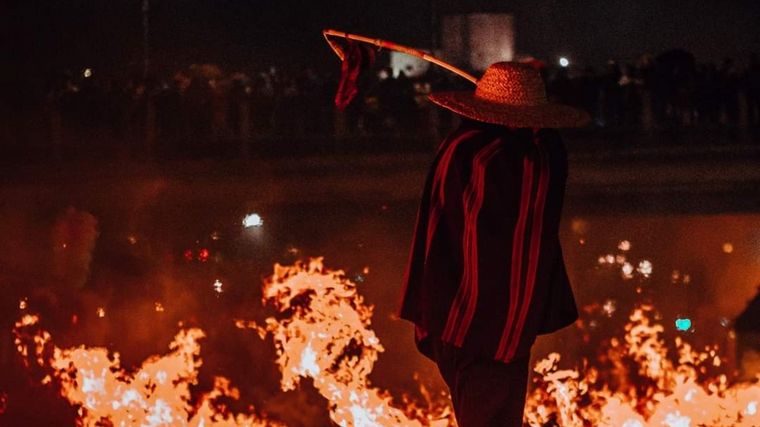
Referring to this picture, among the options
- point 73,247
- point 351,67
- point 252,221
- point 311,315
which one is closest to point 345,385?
point 311,315

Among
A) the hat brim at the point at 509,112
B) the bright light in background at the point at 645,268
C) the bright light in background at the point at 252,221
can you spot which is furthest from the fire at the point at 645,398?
the bright light in background at the point at 252,221

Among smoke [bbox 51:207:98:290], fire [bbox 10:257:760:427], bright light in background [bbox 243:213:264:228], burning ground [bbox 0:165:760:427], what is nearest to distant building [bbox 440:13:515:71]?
burning ground [bbox 0:165:760:427]

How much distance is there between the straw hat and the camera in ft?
11.4

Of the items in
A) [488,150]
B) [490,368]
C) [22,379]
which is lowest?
[22,379]

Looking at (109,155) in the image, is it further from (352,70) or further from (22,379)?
(352,70)

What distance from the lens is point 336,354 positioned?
15.8 ft

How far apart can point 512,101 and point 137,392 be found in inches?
74.1

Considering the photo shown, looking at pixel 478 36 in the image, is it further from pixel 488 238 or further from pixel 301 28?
pixel 488 238

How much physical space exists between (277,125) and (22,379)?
1092 centimetres

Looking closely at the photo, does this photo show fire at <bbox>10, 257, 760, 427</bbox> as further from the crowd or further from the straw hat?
the crowd

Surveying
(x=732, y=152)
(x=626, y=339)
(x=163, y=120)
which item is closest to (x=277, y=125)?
(x=163, y=120)

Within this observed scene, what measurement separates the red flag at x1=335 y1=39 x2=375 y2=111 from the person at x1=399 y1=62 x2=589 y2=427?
528 millimetres

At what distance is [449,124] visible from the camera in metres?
15.7

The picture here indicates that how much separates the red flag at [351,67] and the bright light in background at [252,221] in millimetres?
5171
